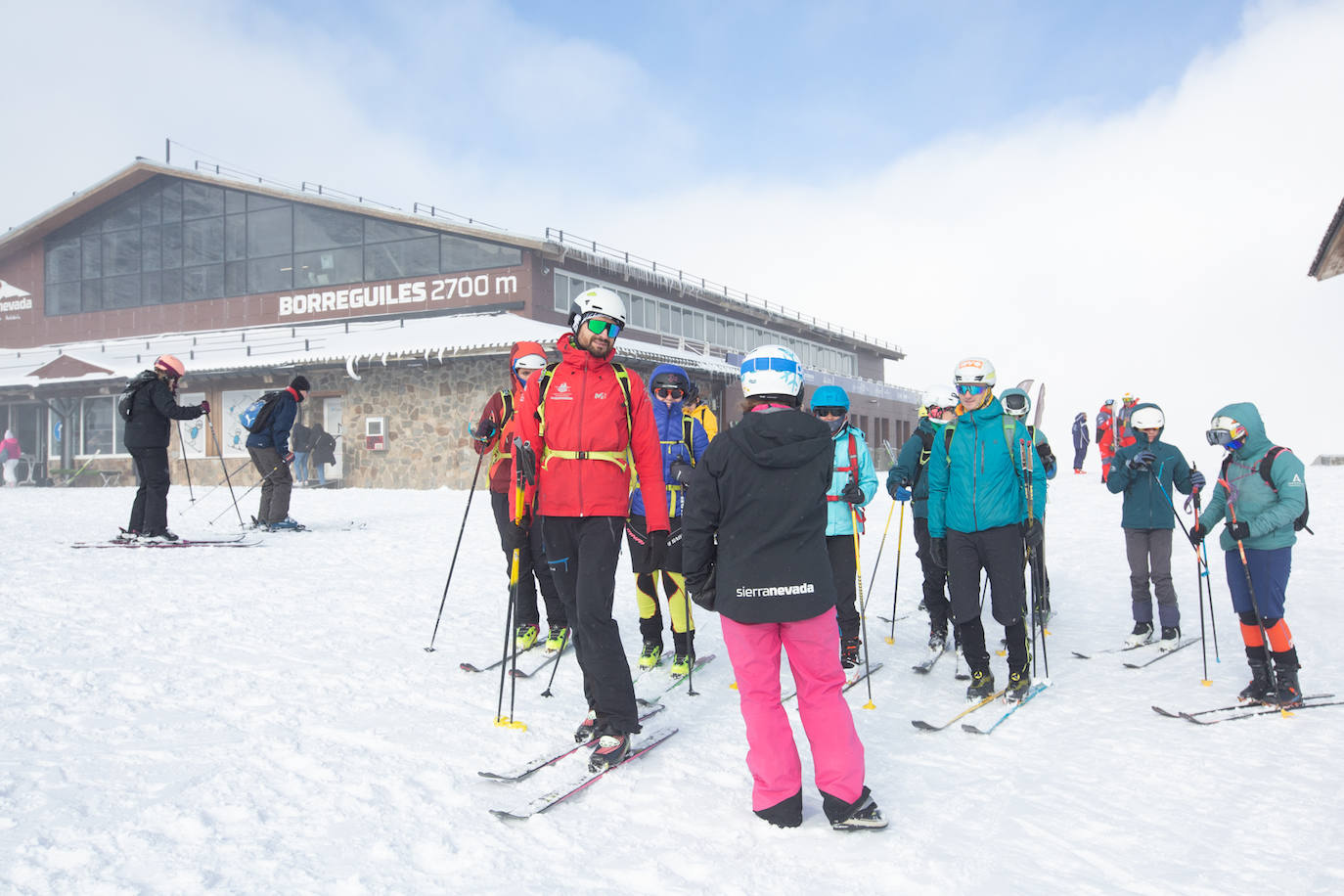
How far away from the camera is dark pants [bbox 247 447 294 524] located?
10703mm

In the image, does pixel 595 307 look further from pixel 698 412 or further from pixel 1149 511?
pixel 1149 511

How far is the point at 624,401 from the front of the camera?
151 inches

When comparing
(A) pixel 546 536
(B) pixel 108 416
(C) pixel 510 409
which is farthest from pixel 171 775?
(B) pixel 108 416

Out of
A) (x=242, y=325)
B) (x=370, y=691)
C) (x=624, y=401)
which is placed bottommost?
(x=370, y=691)

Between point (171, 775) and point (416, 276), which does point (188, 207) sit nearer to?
point (416, 276)

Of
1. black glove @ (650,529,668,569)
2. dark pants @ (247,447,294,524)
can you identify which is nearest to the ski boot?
black glove @ (650,529,668,569)

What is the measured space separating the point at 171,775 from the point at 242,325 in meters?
24.7

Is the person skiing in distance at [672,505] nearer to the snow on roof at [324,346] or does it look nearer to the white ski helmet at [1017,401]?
the white ski helmet at [1017,401]

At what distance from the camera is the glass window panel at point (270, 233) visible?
80.2 feet

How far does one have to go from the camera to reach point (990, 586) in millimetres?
4680

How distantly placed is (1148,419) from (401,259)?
20646 mm

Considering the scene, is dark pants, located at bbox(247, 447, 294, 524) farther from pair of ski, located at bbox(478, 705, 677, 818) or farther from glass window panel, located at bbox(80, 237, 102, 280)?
glass window panel, located at bbox(80, 237, 102, 280)

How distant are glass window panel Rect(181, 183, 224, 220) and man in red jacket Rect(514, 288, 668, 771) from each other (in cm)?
2567

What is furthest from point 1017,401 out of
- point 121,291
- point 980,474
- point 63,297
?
point 63,297
